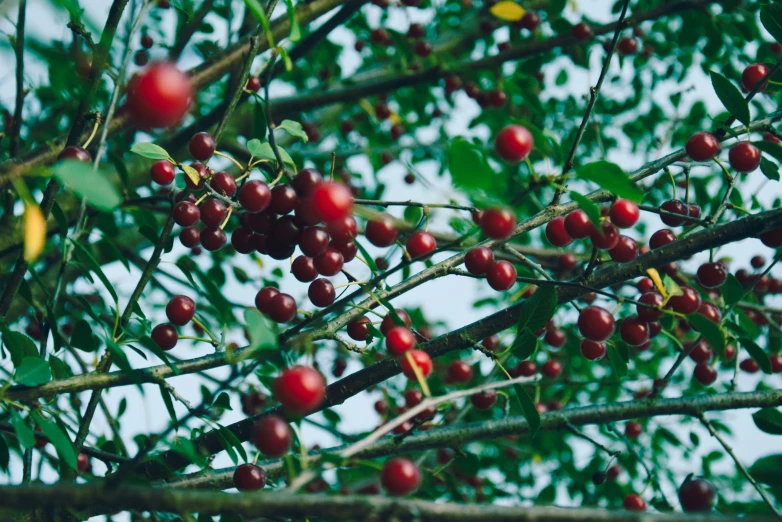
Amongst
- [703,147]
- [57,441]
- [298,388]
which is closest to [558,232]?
[703,147]

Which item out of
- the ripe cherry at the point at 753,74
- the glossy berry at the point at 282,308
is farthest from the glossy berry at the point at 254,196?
the ripe cherry at the point at 753,74

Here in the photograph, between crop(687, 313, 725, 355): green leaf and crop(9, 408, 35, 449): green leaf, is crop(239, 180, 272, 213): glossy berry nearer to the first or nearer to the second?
crop(9, 408, 35, 449): green leaf

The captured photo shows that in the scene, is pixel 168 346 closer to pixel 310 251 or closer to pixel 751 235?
pixel 310 251

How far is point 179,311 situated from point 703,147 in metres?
1.39

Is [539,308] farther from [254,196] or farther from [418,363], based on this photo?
[254,196]

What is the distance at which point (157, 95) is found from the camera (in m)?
0.89

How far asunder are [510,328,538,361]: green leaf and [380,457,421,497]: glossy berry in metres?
0.58

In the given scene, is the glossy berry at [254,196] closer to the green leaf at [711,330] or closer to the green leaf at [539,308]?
the green leaf at [539,308]

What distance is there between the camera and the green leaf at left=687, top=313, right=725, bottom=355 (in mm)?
1329

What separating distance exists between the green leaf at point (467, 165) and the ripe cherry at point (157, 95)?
1.37ft

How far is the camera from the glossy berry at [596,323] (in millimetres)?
1537

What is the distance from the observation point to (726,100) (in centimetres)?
148

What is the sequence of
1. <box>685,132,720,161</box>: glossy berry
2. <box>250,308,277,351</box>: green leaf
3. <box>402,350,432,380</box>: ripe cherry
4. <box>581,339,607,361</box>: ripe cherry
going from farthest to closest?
<box>581,339,607,361</box>: ripe cherry < <box>685,132,720,161</box>: glossy berry < <box>402,350,432,380</box>: ripe cherry < <box>250,308,277,351</box>: green leaf

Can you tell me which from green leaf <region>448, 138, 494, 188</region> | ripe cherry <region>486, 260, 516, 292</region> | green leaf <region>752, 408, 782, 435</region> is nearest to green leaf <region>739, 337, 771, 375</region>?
green leaf <region>752, 408, 782, 435</region>
